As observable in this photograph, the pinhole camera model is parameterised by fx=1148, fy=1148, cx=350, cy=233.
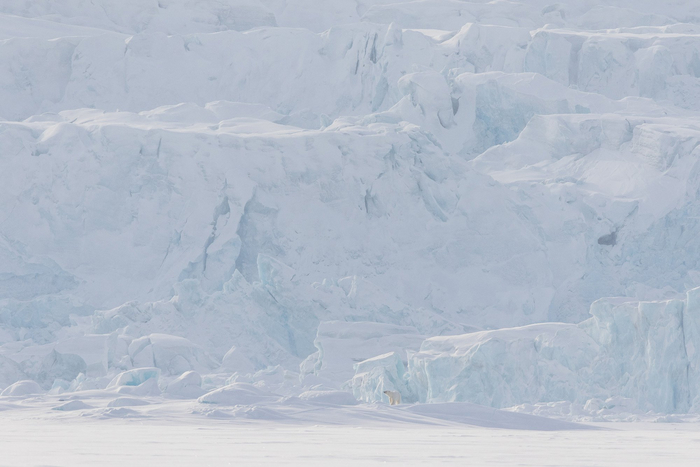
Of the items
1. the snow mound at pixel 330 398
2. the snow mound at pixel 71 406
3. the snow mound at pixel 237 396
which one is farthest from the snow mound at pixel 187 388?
the snow mound at pixel 330 398

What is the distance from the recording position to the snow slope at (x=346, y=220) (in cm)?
1398

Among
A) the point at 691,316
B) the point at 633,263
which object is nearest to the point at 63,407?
the point at 691,316

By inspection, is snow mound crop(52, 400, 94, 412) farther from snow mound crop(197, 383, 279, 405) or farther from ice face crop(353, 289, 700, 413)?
ice face crop(353, 289, 700, 413)

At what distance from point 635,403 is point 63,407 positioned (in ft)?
18.1

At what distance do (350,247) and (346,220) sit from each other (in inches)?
18.1

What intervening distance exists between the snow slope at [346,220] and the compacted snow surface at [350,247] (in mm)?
41

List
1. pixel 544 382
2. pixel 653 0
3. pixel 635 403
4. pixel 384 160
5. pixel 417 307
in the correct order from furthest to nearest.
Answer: pixel 653 0, pixel 384 160, pixel 417 307, pixel 544 382, pixel 635 403

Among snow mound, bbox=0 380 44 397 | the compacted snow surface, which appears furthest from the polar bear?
snow mound, bbox=0 380 44 397

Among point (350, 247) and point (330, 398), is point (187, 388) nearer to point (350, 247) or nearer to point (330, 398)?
point (330, 398)

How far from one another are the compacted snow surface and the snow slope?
0.13ft

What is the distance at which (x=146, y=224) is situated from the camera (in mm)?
17938

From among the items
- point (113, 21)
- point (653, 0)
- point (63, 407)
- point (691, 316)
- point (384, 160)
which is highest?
point (653, 0)

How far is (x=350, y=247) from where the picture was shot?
17.8m

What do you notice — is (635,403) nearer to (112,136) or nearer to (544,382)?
(544,382)
